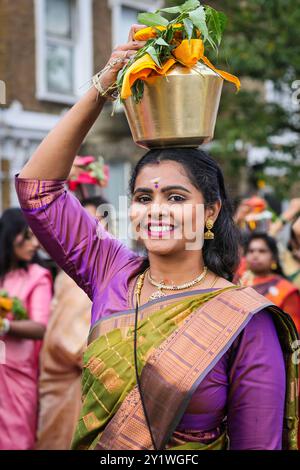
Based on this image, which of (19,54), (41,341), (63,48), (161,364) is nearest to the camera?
(161,364)

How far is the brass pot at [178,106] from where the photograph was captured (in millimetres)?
2307

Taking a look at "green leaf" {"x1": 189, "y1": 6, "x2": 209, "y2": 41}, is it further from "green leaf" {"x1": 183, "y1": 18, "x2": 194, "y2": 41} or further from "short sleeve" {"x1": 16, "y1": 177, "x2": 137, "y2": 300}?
"short sleeve" {"x1": 16, "y1": 177, "x2": 137, "y2": 300}

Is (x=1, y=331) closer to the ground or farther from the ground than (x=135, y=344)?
closer to the ground

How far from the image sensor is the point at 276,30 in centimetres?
935

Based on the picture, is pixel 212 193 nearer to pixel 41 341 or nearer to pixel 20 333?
pixel 20 333

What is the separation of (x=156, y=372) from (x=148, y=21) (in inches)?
41.8

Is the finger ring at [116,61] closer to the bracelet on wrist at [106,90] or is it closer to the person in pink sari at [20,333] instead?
the bracelet on wrist at [106,90]

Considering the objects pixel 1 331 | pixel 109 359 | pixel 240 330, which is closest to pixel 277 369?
pixel 240 330

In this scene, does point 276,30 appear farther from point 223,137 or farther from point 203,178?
point 203,178

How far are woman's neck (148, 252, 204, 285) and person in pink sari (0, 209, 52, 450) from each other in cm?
262

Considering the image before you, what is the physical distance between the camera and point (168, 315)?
2.29 metres

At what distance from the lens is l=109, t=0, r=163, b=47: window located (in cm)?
1249

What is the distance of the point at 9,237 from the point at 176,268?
294 cm

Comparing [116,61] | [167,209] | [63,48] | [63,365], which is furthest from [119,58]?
[63,48]
